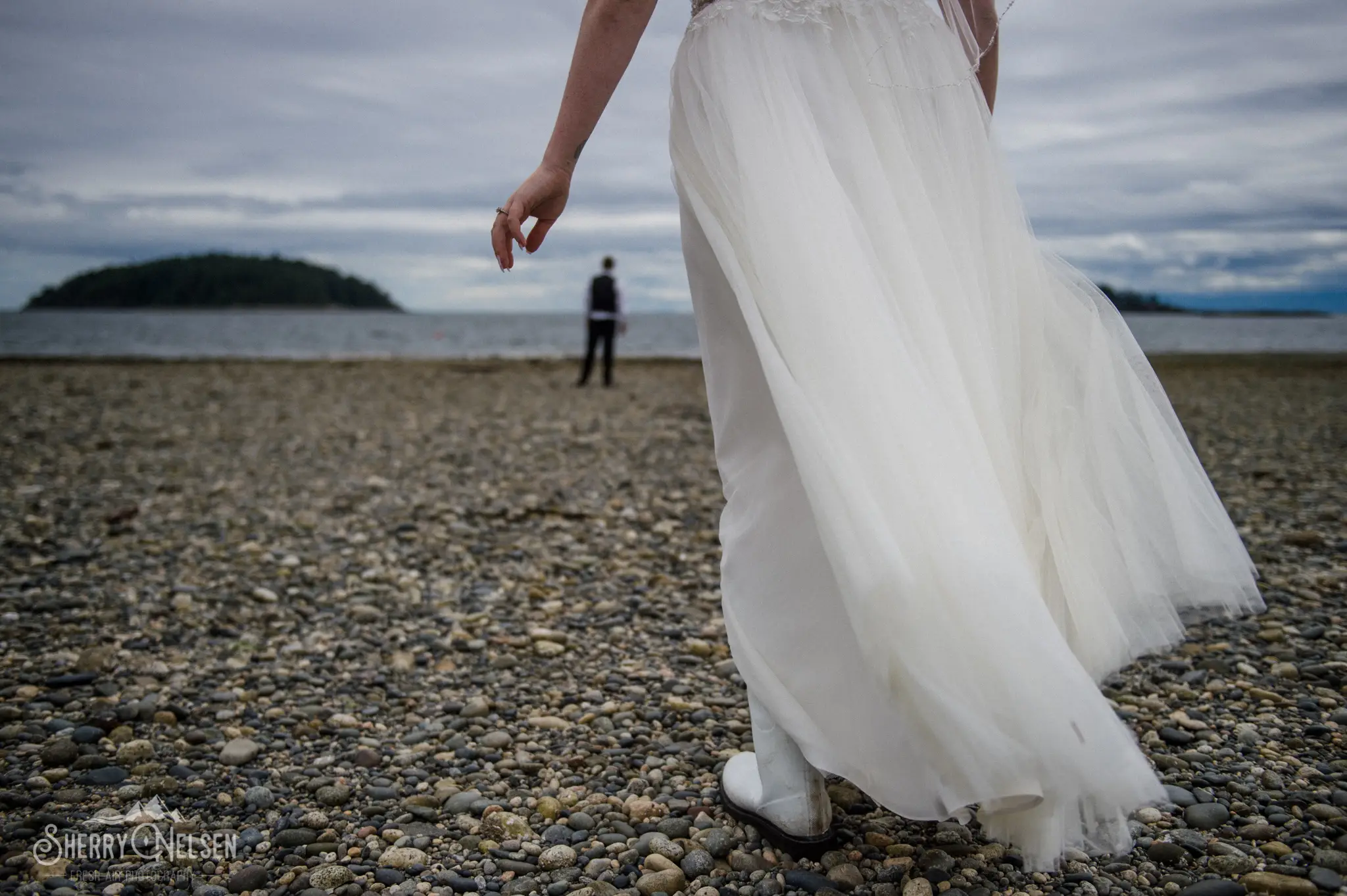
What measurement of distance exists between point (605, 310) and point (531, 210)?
13.1 meters

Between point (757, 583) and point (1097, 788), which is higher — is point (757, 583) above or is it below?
above

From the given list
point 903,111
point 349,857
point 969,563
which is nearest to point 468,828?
point 349,857

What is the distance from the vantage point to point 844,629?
178 centimetres

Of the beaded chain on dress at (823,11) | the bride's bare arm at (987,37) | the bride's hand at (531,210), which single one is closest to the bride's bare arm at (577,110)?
the bride's hand at (531,210)

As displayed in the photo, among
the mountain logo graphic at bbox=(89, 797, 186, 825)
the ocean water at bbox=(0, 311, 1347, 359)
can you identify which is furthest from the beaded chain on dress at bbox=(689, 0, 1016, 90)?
the ocean water at bbox=(0, 311, 1347, 359)

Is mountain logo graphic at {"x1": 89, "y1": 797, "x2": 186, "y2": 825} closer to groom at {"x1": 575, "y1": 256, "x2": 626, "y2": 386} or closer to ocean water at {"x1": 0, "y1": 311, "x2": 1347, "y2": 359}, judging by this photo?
groom at {"x1": 575, "y1": 256, "x2": 626, "y2": 386}

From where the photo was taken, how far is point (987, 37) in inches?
85.0

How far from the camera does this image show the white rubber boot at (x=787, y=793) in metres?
2.04

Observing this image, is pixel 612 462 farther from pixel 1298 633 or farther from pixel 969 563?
pixel 969 563

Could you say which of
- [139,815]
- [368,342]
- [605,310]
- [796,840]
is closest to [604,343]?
[605,310]

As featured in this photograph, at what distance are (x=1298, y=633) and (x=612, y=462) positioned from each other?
513cm

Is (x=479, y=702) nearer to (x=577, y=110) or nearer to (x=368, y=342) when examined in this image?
(x=577, y=110)

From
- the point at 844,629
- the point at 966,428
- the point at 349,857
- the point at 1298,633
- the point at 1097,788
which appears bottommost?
the point at 349,857

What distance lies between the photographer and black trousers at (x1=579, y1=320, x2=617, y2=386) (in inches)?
591
